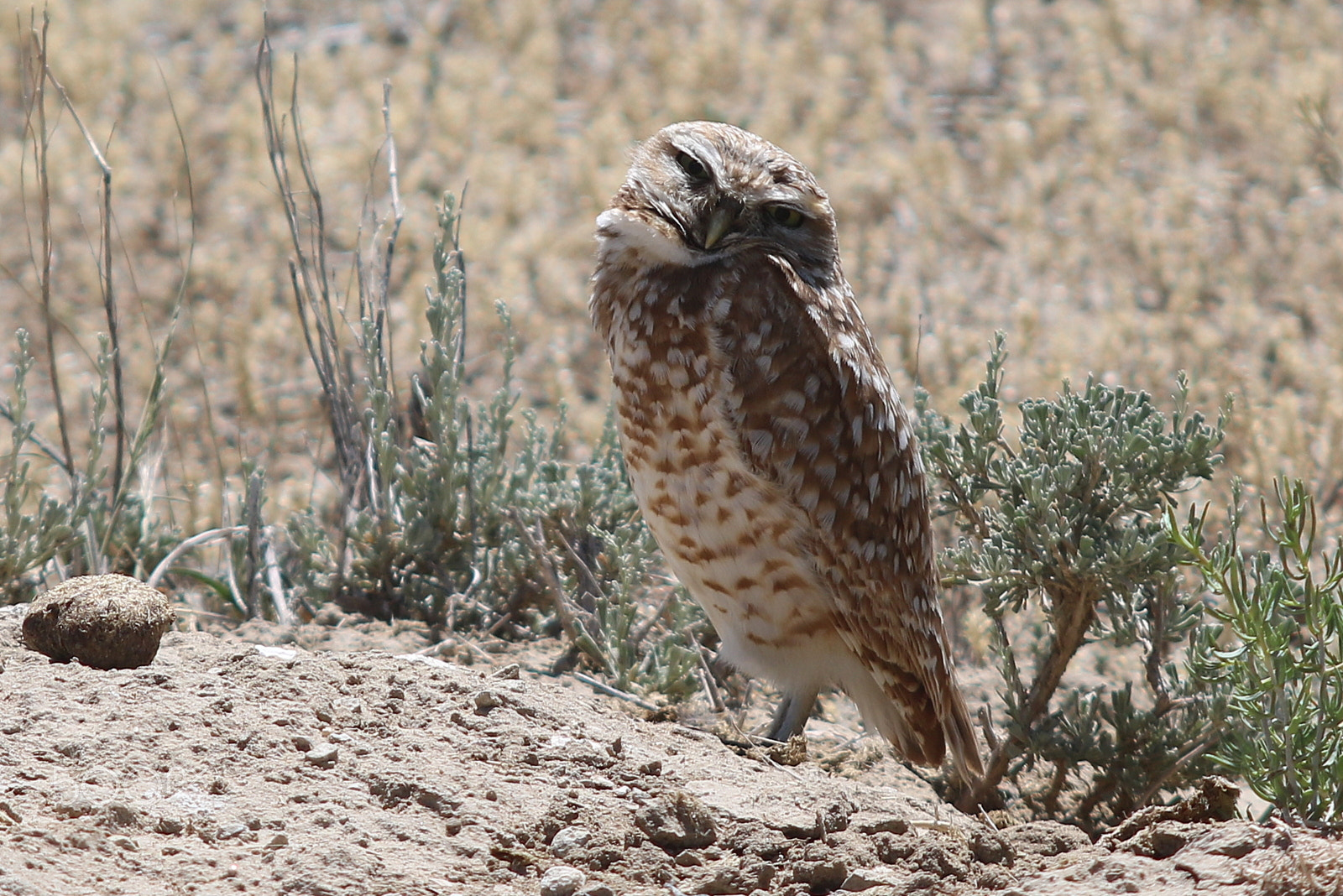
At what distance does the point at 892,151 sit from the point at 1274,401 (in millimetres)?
3693

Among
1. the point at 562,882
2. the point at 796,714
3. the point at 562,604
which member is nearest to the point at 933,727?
the point at 796,714

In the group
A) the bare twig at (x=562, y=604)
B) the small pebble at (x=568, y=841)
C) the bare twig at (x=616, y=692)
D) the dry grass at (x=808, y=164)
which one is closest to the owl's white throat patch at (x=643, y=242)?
the bare twig at (x=562, y=604)

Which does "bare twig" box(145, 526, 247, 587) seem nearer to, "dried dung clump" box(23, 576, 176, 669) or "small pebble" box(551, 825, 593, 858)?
"dried dung clump" box(23, 576, 176, 669)

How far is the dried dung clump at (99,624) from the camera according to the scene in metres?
3.23

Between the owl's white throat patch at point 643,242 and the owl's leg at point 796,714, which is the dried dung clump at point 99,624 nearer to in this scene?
the owl's white throat patch at point 643,242

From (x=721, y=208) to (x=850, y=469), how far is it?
0.83 meters

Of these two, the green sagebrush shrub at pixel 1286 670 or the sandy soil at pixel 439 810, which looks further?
the green sagebrush shrub at pixel 1286 670

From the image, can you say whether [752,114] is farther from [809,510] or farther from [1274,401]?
[809,510]

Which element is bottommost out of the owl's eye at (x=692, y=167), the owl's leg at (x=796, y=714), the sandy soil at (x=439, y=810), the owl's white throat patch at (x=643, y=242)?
the owl's leg at (x=796, y=714)

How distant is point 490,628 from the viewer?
14.8 feet

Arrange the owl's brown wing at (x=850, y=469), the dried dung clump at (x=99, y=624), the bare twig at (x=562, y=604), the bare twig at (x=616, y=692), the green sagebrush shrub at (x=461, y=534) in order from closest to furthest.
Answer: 1. the dried dung clump at (x=99, y=624)
2. the owl's brown wing at (x=850, y=469)
3. the bare twig at (x=616, y=692)
4. the bare twig at (x=562, y=604)
5. the green sagebrush shrub at (x=461, y=534)

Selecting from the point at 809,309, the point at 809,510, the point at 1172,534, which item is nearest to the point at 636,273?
the point at 809,309

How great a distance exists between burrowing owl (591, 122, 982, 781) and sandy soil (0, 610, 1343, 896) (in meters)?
0.56

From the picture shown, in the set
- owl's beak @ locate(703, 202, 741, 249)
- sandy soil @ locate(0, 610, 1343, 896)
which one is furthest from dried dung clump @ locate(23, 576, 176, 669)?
owl's beak @ locate(703, 202, 741, 249)
